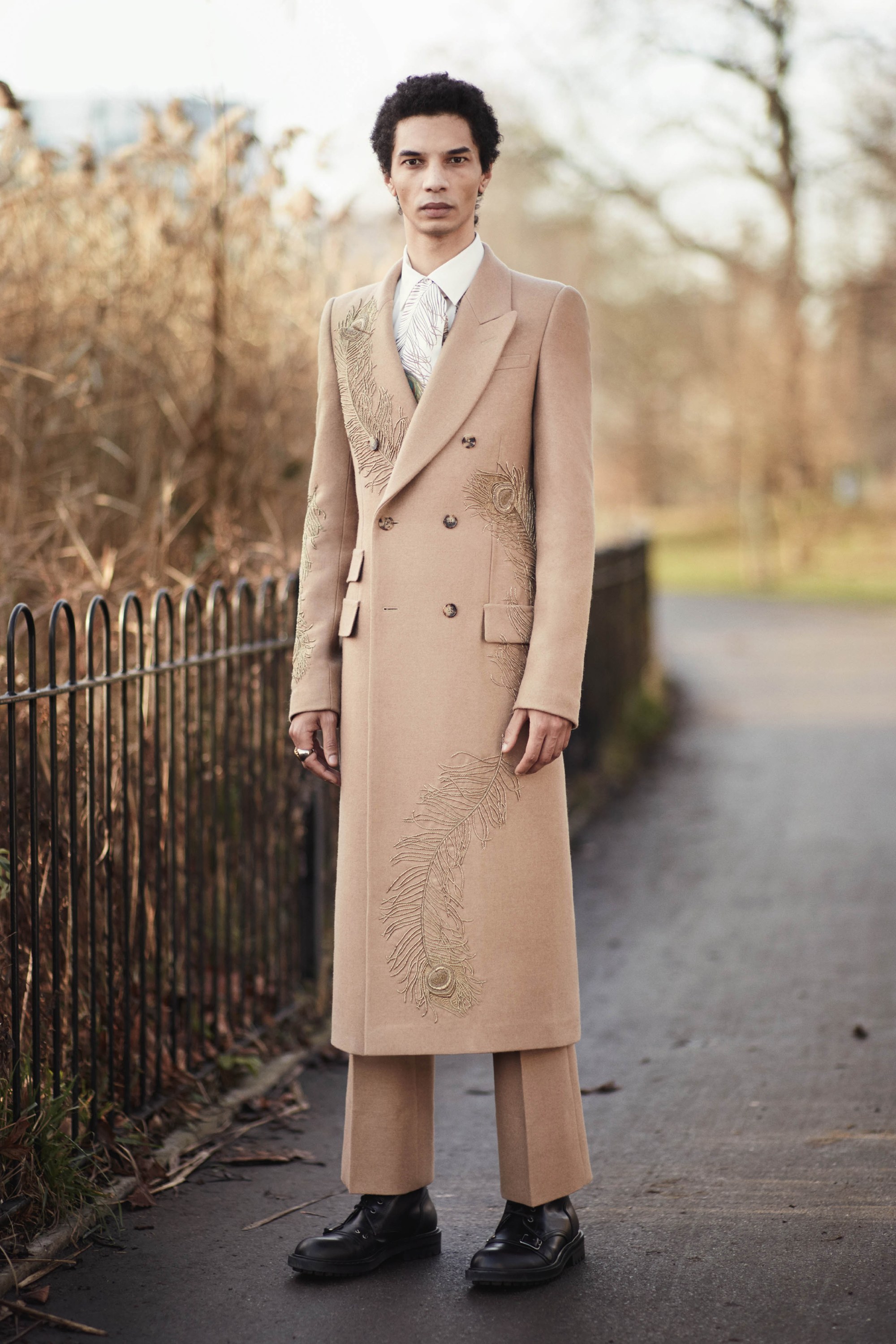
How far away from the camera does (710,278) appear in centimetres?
3519

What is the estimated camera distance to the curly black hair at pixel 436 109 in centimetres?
309

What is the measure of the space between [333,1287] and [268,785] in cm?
207

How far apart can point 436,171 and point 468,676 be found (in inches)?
39.4

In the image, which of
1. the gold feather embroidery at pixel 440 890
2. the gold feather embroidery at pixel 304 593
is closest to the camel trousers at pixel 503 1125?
the gold feather embroidery at pixel 440 890

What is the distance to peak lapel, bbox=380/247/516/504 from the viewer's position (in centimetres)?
307

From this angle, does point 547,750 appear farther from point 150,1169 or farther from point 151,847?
point 151,847

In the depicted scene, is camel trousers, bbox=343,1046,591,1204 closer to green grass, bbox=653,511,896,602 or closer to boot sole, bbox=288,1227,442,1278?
boot sole, bbox=288,1227,442,1278

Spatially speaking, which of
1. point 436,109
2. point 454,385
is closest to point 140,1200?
point 454,385

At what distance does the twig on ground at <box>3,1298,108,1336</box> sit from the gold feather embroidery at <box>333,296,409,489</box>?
172cm

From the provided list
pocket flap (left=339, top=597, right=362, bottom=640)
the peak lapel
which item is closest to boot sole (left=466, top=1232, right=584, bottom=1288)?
pocket flap (left=339, top=597, right=362, bottom=640)

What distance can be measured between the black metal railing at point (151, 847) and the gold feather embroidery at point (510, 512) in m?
1.02

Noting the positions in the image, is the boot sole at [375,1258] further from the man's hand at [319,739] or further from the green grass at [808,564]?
the green grass at [808,564]

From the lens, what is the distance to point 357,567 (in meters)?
3.17

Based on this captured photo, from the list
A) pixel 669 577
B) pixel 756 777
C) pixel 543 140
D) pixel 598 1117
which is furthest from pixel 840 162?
pixel 598 1117
